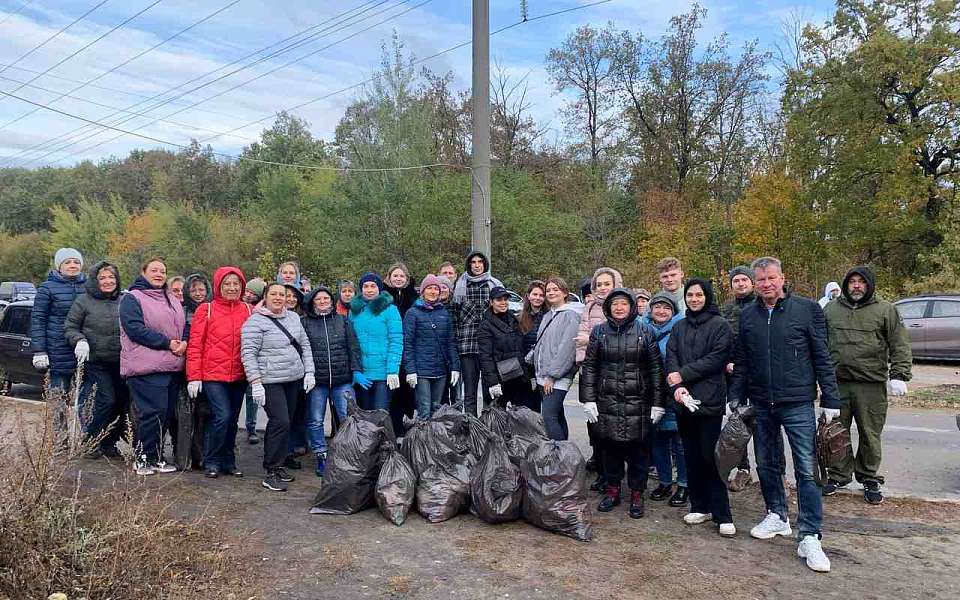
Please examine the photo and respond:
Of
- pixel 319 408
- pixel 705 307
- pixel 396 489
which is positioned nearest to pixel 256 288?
pixel 319 408

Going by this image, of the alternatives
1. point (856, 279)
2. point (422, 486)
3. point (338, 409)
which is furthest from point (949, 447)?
point (338, 409)

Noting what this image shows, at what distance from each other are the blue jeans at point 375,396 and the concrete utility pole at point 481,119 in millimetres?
5033

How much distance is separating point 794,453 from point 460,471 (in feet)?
7.34

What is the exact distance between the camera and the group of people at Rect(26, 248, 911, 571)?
4.56 meters

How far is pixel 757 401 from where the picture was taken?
4.55 metres

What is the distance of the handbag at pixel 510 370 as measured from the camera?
20.2 feet

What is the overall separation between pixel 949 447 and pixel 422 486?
586 cm

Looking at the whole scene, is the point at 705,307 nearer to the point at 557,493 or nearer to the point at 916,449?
the point at 557,493

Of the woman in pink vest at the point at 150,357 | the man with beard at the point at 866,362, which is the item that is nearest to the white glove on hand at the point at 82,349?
the woman in pink vest at the point at 150,357

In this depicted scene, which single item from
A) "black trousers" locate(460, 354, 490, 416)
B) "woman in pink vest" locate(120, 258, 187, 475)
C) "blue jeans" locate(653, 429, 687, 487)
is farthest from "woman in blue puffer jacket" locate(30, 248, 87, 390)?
"blue jeans" locate(653, 429, 687, 487)

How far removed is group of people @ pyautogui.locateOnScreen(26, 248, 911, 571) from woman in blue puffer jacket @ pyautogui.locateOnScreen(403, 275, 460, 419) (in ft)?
0.05

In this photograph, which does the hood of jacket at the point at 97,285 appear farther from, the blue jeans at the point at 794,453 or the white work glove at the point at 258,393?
the blue jeans at the point at 794,453

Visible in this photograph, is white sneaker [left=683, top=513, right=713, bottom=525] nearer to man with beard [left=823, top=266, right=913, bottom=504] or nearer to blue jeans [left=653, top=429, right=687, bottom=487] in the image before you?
blue jeans [left=653, top=429, right=687, bottom=487]

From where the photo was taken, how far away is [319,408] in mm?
6281
